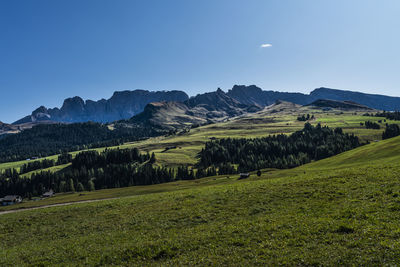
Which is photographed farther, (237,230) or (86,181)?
(86,181)

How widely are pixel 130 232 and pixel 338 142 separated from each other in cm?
21497

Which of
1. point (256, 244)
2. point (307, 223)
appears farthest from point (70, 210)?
point (307, 223)

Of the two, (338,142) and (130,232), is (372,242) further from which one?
(338,142)

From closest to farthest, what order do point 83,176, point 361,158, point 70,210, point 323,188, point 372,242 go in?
point 372,242 < point 323,188 < point 70,210 < point 361,158 < point 83,176

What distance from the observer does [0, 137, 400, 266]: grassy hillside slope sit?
16094 mm

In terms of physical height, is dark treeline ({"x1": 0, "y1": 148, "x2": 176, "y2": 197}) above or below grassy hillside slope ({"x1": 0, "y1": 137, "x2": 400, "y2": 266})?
below

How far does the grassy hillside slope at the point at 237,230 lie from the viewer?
52.8 feet

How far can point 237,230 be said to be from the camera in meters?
21.8

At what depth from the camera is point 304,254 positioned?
1548cm

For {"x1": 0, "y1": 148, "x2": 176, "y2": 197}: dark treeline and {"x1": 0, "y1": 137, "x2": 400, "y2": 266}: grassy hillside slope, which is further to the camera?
{"x1": 0, "y1": 148, "x2": 176, "y2": 197}: dark treeline

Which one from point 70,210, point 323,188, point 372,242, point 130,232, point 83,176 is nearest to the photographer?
point 372,242

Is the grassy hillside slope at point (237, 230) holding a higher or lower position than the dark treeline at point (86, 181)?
higher

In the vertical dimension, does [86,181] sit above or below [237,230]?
below

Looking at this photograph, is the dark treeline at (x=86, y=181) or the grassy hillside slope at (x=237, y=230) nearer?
the grassy hillside slope at (x=237, y=230)
